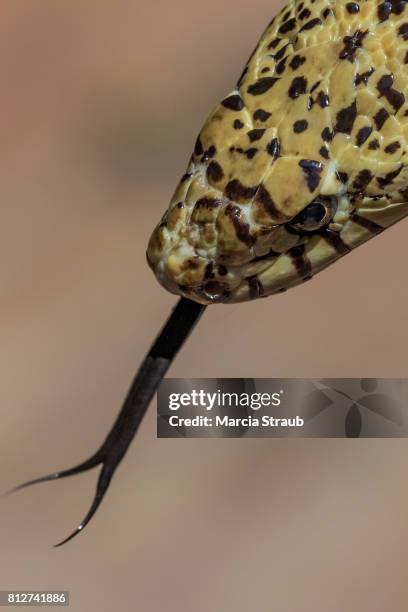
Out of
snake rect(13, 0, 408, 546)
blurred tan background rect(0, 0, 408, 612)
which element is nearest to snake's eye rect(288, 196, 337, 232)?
snake rect(13, 0, 408, 546)

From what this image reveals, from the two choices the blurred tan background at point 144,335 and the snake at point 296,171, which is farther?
the blurred tan background at point 144,335

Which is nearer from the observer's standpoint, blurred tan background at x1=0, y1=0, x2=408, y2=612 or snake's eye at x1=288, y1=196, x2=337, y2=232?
snake's eye at x1=288, y1=196, x2=337, y2=232

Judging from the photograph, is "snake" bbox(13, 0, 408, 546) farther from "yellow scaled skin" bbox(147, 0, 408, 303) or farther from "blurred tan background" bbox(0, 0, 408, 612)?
"blurred tan background" bbox(0, 0, 408, 612)

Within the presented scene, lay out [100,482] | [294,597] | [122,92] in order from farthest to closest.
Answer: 1. [122,92]
2. [294,597]
3. [100,482]

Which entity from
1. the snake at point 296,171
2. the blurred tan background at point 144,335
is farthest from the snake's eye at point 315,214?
the blurred tan background at point 144,335

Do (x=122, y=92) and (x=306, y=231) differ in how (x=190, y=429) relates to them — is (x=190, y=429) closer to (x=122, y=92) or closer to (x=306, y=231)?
(x=306, y=231)

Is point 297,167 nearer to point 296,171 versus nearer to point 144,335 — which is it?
point 296,171

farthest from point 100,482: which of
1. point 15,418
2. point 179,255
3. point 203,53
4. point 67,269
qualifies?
point 203,53

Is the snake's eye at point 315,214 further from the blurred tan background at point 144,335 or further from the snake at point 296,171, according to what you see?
the blurred tan background at point 144,335
